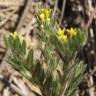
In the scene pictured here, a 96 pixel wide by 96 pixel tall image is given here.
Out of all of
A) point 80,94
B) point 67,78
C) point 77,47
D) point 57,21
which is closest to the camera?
point 77,47

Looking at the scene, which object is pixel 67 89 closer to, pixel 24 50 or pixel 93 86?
pixel 24 50

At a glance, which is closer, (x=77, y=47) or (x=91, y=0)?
(x=77, y=47)

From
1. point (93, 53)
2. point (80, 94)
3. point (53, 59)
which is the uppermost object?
point (53, 59)

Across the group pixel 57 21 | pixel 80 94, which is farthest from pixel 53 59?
pixel 57 21

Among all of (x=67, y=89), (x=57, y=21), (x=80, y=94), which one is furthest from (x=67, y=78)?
(x=57, y=21)

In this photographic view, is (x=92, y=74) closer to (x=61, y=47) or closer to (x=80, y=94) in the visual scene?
(x=80, y=94)

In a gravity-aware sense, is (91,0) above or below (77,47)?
below

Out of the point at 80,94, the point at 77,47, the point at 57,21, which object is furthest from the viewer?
the point at 57,21

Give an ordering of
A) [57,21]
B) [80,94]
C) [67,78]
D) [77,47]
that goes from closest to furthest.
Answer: [77,47], [67,78], [80,94], [57,21]

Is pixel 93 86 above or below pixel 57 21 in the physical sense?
below
